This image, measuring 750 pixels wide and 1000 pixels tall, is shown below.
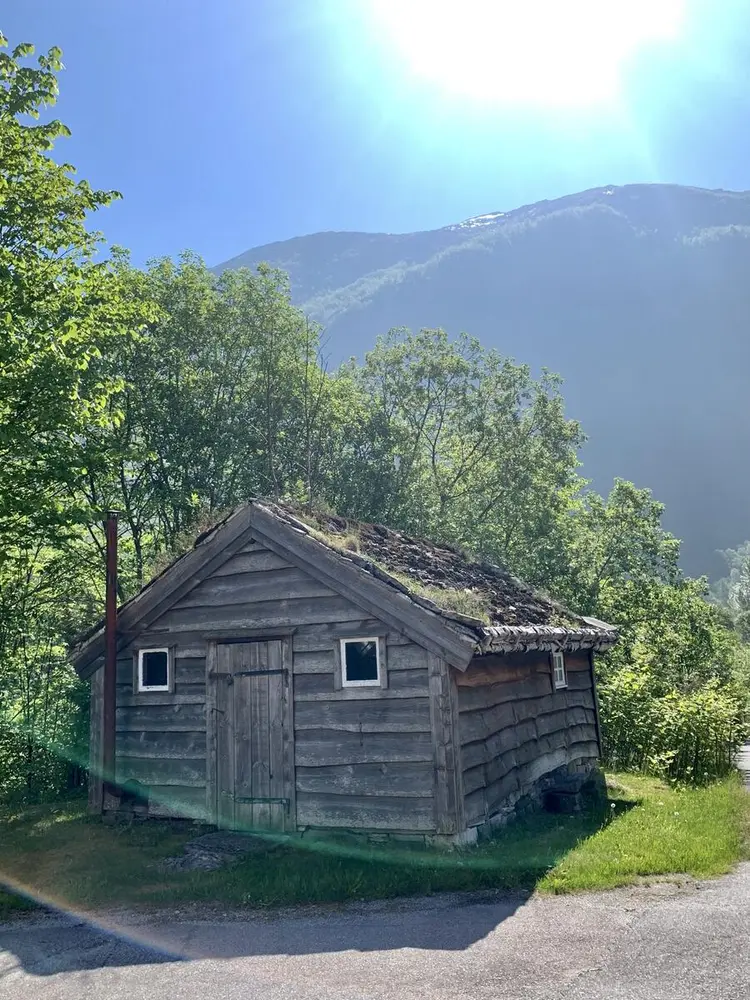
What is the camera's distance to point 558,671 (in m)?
14.6

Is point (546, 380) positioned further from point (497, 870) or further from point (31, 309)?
point (497, 870)

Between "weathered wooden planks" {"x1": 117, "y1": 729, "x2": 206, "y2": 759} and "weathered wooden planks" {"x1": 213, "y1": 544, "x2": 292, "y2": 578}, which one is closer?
"weathered wooden planks" {"x1": 213, "y1": 544, "x2": 292, "y2": 578}

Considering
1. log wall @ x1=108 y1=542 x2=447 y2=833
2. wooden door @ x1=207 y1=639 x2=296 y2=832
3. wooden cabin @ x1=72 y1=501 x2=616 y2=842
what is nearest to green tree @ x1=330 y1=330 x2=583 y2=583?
wooden cabin @ x1=72 y1=501 x2=616 y2=842

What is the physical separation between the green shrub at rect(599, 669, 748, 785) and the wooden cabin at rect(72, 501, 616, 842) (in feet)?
14.6

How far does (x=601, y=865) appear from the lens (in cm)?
876

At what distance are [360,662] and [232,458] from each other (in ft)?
52.3

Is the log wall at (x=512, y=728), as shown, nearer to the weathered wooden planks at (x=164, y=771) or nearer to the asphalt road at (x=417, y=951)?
the asphalt road at (x=417, y=951)

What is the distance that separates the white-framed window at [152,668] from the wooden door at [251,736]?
1.15 meters

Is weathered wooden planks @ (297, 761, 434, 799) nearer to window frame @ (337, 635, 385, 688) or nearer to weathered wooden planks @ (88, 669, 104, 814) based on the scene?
window frame @ (337, 635, 385, 688)

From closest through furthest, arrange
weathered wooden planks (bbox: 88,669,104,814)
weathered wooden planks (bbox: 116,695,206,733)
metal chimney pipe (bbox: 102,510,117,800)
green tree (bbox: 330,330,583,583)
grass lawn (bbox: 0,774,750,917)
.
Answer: grass lawn (bbox: 0,774,750,917)
weathered wooden planks (bbox: 116,695,206,733)
metal chimney pipe (bbox: 102,510,117,800)
weathered wooden planks (bbox: 88,669,104,814)
green tree (bbox: 330,330,583,583)

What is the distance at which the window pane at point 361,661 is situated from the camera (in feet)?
35.1

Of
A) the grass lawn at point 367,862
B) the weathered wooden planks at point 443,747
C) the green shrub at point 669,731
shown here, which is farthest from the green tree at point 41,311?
the green shrub at point 669,731

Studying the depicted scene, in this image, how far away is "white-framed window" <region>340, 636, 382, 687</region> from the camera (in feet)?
34.9

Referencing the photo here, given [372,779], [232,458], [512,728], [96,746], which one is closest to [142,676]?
[96,746]
